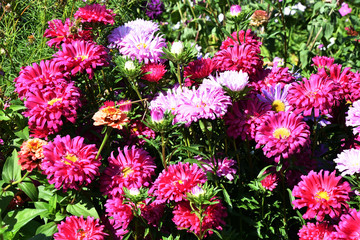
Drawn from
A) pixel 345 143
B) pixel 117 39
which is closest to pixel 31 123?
pixel 117 39

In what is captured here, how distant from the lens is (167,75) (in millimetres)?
2307

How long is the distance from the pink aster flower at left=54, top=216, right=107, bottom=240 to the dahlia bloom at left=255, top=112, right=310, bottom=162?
2.39 feet

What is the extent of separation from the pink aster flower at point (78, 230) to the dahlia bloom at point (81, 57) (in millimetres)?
637

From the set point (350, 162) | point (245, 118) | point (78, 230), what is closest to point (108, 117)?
point (78, 230)

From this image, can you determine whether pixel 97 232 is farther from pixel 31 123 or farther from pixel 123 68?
pixel 123 68

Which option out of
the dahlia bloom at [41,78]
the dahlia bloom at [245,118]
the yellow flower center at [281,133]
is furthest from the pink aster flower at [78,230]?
the yellow flower center at [281,133]

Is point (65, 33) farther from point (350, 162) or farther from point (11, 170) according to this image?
point (350, 162)

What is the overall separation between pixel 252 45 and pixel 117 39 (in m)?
0.71

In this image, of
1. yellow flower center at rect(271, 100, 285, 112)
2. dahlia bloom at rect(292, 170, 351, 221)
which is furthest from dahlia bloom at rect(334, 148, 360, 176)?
yellow flower center at rect(271, 100, 285, 112)

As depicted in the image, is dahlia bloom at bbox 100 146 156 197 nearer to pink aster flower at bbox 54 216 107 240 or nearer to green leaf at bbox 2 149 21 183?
pink aster flower at bbox 54 216 107 240

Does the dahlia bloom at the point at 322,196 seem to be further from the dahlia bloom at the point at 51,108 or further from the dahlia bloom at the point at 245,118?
the dahlia bloom at the point at 51,108

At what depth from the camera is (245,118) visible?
1.86m

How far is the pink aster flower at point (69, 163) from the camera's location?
1636 millimetres

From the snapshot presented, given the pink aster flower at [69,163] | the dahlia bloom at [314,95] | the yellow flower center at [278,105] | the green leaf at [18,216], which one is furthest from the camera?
the yellow flower center at [278,105]
